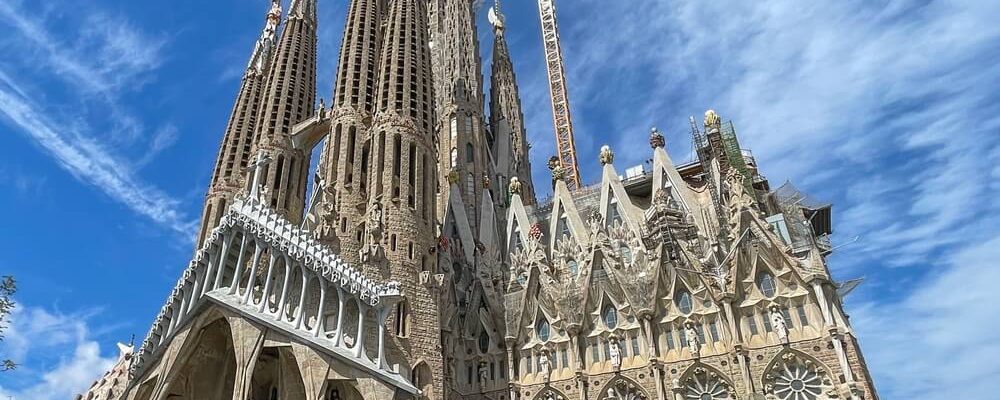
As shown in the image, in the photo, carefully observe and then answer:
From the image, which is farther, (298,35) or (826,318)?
(298,35)

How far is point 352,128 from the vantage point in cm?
2914

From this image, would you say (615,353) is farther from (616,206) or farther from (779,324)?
(616,206)

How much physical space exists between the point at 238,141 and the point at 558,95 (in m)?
29.7

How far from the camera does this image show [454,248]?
29375mm

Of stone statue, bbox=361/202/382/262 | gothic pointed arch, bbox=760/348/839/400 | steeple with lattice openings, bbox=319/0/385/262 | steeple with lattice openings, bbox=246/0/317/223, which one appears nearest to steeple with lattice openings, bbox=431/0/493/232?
steeple with lattice openings, bbox=319/0/385/262

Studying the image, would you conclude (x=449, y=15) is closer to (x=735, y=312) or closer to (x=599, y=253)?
(x=599, y=253)

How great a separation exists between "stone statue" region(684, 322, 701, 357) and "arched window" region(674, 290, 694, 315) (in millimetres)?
656

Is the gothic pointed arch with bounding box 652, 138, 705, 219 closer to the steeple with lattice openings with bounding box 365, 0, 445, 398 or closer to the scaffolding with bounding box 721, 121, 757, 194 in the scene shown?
the scaffolding with bounding box 721, 121, 757, 194

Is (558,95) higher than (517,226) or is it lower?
higher

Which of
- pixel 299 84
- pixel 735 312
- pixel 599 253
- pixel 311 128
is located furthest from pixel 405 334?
pixel 299 84

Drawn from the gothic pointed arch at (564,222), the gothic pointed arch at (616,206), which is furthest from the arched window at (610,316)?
the gothic pointed arch at (616,206)

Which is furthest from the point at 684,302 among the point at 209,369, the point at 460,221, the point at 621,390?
the point at 209,369

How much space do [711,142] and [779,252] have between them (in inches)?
302

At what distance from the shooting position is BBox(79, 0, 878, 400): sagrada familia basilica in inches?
850
